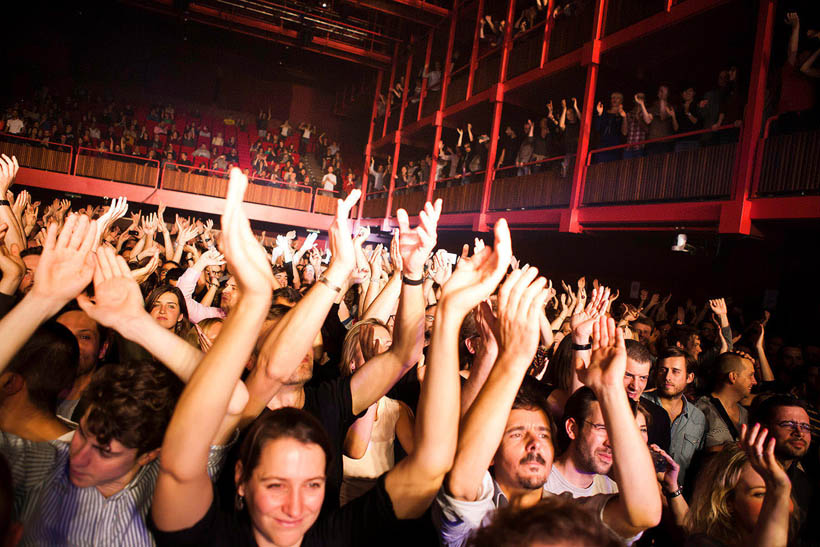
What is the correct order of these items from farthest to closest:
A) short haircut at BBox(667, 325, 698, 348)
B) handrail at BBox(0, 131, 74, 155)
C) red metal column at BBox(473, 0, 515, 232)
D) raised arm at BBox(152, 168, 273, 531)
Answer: handrail at BBox(0, 131, 74, 155)
red metal column at BBox(473, 0, 515, 232)
short haircut at BBox(667, 325, 698, 348)
raised arm at BBox(152, 168, 273, 531)

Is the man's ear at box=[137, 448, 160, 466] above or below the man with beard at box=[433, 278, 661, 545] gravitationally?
below

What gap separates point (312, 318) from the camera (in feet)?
5.72

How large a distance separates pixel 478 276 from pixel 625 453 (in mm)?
768

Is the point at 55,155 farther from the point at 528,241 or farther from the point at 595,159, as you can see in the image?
the point at 595,159

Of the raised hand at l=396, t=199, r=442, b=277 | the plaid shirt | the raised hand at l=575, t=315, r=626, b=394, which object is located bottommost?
the raised hand at l=575, t=315, r=626, b=394

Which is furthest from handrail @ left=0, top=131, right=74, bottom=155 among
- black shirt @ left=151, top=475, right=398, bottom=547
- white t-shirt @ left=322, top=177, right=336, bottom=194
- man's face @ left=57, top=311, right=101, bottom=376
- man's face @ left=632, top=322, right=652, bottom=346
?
black shirt @ left=151, top=475, right=398, bottom=547

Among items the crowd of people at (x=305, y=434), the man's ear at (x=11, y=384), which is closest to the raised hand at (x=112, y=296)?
the crowd of people at (x=305, y=434)

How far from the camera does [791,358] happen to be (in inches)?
245

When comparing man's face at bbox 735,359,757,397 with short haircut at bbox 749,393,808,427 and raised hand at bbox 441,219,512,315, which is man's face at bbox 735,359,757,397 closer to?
short haircut at bbox 749,393,808,427

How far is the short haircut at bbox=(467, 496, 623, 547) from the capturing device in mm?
1195

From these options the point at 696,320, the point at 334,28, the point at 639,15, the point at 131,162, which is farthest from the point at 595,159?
the point at 131,162

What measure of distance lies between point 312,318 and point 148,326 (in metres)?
0.48

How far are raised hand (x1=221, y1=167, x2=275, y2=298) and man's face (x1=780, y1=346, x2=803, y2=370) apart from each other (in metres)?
6.72

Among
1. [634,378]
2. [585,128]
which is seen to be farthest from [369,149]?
[634,378]
